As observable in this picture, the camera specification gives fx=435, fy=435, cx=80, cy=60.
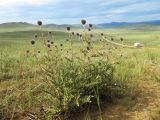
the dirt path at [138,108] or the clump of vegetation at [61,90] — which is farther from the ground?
the clump of vegetation at [61,90]

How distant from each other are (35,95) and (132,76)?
6.28 feet

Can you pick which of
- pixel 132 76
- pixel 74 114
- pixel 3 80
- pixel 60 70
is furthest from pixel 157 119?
pixel 3 80

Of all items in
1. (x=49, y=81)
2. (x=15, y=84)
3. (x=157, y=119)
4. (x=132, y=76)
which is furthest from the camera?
(x=132, y=76)

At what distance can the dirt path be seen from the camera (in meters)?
5.30

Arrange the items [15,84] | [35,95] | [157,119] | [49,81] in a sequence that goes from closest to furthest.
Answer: [157,119] < [49,81] < [35,95] < [15,84]

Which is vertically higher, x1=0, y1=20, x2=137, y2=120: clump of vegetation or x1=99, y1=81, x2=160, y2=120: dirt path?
x1=0, y1=20, x2=137, y2=120: clump of vegetation

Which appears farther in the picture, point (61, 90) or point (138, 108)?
point (138, 108)

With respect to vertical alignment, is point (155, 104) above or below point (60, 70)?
below

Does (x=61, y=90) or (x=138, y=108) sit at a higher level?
(x=61, y=90)

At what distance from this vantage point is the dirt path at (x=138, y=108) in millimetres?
5301

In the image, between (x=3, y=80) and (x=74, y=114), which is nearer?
(x=74, y=114)

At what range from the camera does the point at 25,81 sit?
21.9ft

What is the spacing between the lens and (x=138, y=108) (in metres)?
5.56

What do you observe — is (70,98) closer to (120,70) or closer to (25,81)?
(25,81)
